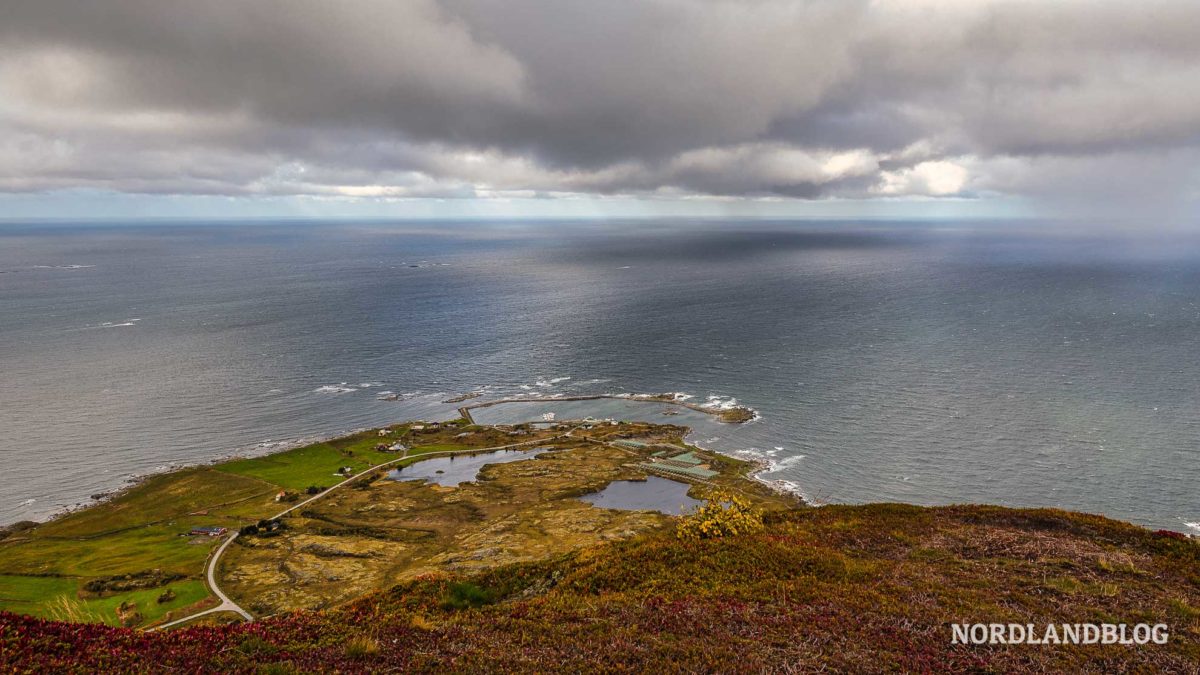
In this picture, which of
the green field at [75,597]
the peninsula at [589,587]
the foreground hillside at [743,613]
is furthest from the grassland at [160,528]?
the foreground hillside at [743,613]

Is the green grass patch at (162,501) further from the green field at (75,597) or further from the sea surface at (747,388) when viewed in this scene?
the green field at (75,597)

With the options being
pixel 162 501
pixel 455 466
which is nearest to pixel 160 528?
pixel 162 501

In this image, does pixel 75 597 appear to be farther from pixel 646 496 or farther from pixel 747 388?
pixel 747 388

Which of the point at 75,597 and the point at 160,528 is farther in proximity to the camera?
the point at 160,528

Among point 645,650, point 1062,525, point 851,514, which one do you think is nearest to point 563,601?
point 645,650

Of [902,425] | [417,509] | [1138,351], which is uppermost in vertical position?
Result: [1138,351]

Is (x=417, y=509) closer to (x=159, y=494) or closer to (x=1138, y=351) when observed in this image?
(x=159, y=494)
